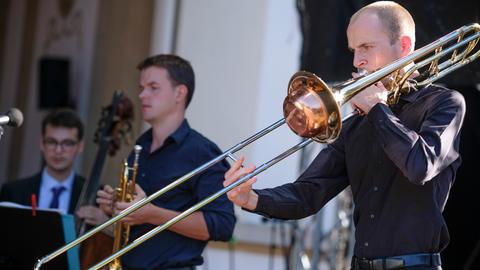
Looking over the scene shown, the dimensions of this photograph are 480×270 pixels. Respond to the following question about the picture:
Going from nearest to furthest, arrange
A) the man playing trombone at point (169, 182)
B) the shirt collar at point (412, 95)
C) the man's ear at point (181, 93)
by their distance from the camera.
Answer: the shirt collar at point (412, 95) < the man playing trombone at point (169, 182) < the man's ear at point (181, 93)

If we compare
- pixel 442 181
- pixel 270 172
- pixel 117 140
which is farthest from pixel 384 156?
pixel 270 172

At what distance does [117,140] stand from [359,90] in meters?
2.83

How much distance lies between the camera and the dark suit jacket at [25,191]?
20.6 ft

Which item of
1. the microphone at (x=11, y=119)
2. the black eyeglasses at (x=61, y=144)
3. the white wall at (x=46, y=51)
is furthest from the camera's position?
the white wall at (x=46, y=51)

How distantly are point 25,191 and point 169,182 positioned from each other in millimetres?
1676

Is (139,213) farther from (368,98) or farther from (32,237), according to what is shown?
(368,98)

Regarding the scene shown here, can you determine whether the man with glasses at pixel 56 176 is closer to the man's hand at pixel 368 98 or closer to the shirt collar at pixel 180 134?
the shirt collar at pixel 180 134

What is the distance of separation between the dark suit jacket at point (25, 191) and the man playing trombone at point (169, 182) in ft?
4.20

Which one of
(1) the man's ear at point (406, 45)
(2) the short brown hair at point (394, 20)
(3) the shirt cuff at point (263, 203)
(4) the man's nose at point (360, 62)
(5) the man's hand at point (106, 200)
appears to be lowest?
(5) the man's hand at point (106, 200)

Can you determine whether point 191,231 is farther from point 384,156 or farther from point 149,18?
point 149,18

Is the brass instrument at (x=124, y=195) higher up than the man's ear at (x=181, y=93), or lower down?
lower down

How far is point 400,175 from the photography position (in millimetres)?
3775

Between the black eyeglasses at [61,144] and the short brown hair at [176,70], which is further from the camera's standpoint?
the black eyeglasses at [61,144]

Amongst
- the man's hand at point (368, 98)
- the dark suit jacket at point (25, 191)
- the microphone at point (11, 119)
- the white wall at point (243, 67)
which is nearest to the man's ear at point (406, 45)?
the man's hand at point (368, 98)
